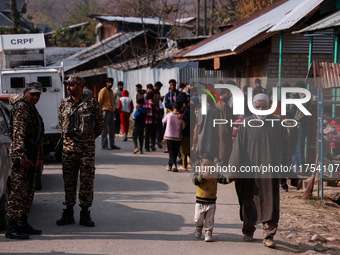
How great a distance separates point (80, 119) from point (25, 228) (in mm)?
1576

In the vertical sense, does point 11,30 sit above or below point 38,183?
above

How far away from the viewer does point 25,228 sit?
22.5 ft

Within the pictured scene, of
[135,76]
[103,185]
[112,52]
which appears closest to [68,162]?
[103,185]

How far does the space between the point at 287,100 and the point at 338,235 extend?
4.01 meters

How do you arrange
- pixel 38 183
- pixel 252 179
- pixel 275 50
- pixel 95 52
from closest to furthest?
1. pixel 252 179
2. pixel 38 183
3. pixel 275 50
4. pixel 95 52

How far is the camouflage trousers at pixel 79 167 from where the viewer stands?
24.1 feet

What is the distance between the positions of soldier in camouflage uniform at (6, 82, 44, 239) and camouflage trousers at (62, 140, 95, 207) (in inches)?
19.4

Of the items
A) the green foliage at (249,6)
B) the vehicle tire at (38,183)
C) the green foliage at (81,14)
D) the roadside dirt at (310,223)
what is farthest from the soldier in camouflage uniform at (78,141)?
the green foliage at (81,14)

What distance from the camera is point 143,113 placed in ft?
51.2

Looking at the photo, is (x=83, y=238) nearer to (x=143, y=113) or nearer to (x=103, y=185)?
(x=103, y=185)

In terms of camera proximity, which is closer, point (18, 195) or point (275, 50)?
point (18, 195)

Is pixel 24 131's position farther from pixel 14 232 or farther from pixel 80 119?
pixel 14 232

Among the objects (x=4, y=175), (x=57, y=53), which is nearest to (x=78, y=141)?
(x=4, y=175)

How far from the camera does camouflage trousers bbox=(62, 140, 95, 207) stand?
7.36 meters
